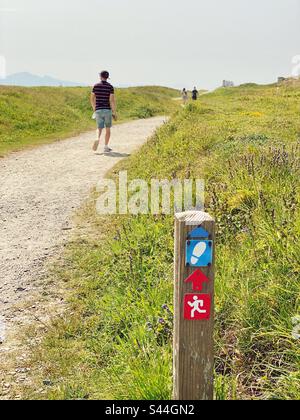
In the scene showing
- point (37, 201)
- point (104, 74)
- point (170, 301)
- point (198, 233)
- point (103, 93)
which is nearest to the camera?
point (198, 233)

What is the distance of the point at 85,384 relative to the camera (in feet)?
13.2

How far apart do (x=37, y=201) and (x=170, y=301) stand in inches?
236

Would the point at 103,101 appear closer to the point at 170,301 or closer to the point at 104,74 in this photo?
the point at 104,74

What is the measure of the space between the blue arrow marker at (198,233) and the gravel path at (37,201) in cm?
312

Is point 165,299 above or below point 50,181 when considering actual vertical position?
below

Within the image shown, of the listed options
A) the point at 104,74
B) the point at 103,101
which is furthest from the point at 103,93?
the point at 104,74

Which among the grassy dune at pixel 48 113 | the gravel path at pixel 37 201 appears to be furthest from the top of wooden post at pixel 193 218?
the grassy dune at pixel 48 113

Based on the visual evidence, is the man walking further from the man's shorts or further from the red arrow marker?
the red arrow marker

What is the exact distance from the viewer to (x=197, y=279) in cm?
281

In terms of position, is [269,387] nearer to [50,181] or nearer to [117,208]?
[117,208]

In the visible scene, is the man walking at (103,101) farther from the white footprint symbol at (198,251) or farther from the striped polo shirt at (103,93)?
the white footprint symbol at (198,251)

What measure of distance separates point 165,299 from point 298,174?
10.6 ft

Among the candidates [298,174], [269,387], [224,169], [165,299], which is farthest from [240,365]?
[224,169]

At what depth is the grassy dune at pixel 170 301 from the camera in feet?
12.0
